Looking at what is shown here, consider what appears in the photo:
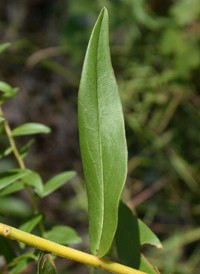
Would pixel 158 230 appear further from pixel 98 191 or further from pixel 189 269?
pixel 98 191

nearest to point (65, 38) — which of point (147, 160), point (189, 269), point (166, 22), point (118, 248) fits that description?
point (166, 22)

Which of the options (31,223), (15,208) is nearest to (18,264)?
(31,223)

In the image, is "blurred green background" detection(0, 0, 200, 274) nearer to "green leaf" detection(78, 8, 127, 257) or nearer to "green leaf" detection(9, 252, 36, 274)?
"green leaf" detection(9, 252, 36, 274)

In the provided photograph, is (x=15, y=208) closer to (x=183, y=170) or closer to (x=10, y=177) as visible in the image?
(x=183, y=170)

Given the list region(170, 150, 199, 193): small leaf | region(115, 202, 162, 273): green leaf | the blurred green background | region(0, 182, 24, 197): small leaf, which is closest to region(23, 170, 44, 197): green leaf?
region(0, 182, 24, 197): small leaf

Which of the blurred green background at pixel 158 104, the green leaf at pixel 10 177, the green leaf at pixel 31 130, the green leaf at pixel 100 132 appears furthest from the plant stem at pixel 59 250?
the blurred green background at pixel 158 104

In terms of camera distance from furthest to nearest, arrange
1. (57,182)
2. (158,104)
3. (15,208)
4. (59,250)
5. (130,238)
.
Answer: (158,104) → (15,208) → (57,182) → (130,238) → (59,250)
